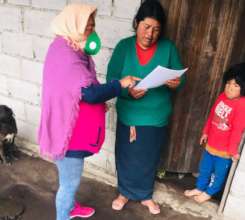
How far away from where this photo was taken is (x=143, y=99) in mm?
2461

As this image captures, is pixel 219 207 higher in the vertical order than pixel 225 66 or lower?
lower

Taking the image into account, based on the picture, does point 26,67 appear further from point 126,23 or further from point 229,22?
point 229,22

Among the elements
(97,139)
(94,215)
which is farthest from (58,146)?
(94,215)

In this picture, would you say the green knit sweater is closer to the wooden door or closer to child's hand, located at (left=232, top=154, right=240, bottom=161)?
the wooden door

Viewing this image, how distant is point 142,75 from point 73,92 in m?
0.64

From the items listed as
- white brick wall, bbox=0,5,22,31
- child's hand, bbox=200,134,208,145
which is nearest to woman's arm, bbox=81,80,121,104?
child's hand, bbox=200,134,208,145

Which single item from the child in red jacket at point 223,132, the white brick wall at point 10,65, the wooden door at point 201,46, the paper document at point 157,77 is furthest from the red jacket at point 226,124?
the white brick wall at point 10,65

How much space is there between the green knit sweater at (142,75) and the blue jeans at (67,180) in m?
0.56

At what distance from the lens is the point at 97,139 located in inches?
87.8

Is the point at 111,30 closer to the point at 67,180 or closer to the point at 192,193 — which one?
the point at 67,180

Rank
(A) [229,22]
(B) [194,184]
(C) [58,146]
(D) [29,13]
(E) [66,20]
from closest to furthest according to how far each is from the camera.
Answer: (E) [66,20], (C) [58,146], (A) [229,22], (D) [29,13], (B) [194,184]

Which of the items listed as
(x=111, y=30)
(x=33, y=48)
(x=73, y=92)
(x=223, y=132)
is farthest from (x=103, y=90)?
(x=33, y=48)

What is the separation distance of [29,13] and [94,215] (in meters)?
1.98

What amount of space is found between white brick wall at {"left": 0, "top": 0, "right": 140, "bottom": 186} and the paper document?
68 centimetres
